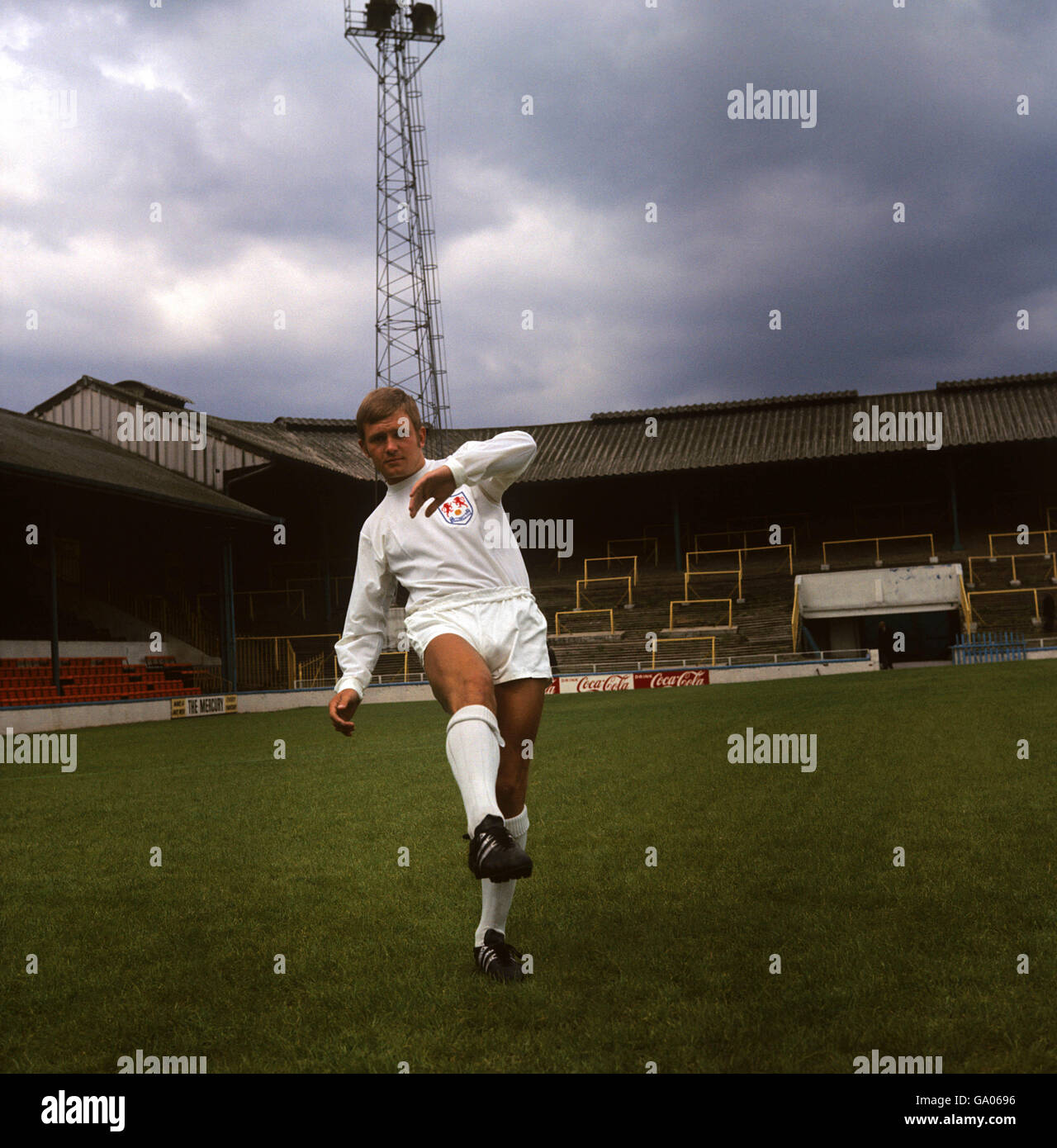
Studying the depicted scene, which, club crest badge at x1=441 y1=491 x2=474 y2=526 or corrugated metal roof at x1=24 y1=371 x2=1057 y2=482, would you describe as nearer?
club crest badge at x1=441 y1=491 x2=474 y2=526

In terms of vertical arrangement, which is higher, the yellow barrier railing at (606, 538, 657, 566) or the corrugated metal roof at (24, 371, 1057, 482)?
the corrugated metal roof at (24, 371, 1057, 482)

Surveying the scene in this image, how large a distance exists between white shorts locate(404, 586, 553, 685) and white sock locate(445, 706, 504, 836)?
0.32 metres

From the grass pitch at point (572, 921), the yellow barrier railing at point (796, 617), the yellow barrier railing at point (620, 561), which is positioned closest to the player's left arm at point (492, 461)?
the grass pitch at point (572, 921)

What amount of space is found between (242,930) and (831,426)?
3749 centimetres


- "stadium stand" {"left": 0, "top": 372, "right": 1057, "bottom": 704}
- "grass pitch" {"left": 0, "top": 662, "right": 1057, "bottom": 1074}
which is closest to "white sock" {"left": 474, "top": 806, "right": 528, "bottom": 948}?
"grass pitch" {"left": 0, "top": 662, "right": 1057, "bottom": 1074}

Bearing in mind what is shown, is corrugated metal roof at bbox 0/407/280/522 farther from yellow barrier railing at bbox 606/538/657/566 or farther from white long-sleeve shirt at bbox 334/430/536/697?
white long-sleeve shirt at bbox 334/430/536/697

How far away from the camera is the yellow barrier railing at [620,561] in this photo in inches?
1476

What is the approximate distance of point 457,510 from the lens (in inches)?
167

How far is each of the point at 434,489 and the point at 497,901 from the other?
153cm

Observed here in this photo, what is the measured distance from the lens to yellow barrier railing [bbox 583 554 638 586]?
123 ft

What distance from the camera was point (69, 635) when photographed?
92.9 feet
